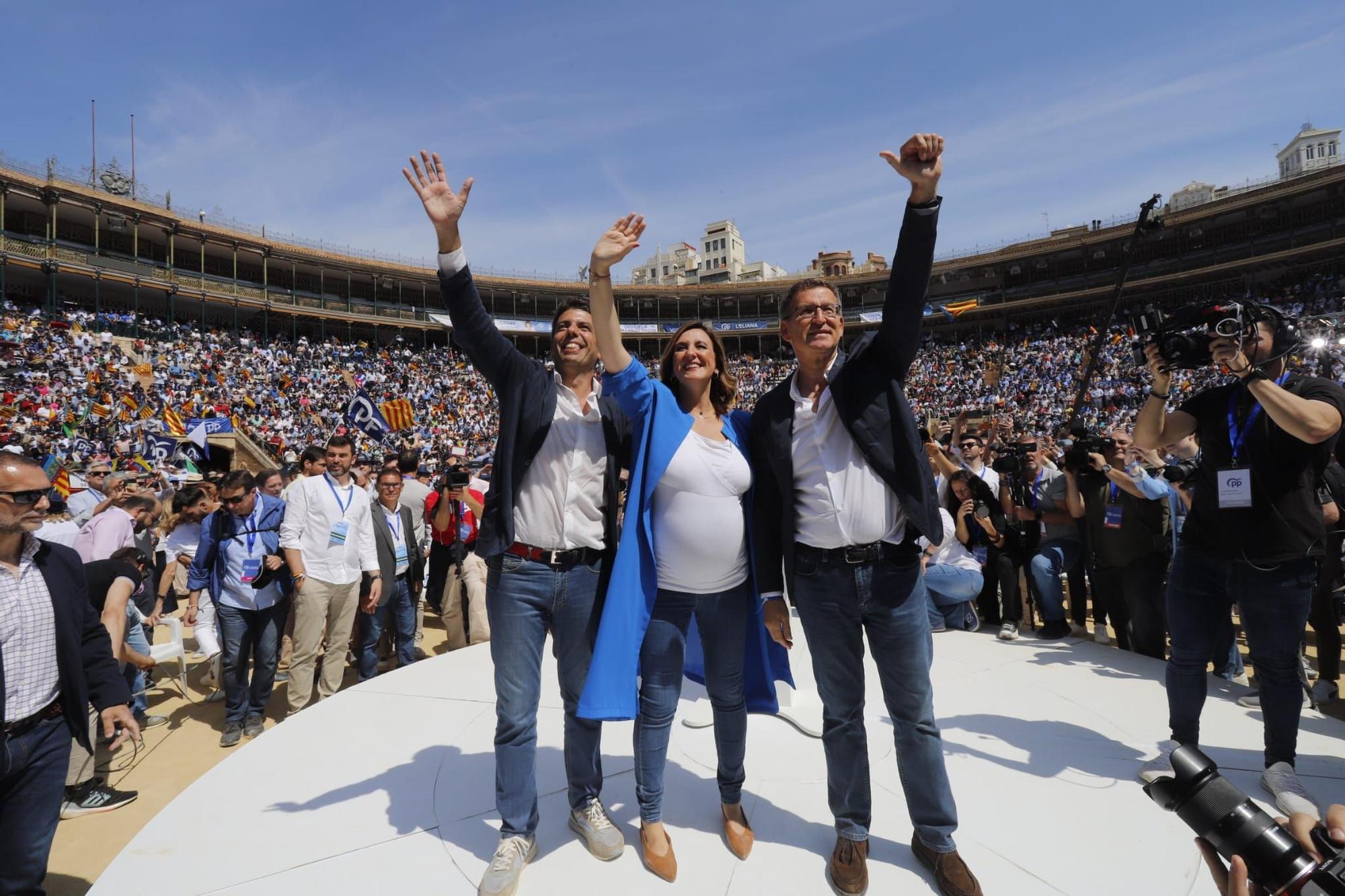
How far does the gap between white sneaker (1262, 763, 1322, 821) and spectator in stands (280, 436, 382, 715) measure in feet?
16.3

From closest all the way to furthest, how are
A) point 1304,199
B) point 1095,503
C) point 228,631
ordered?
point 228,631 → point 1095,503 → point 1304,199

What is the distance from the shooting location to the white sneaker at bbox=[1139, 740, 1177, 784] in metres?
2.62

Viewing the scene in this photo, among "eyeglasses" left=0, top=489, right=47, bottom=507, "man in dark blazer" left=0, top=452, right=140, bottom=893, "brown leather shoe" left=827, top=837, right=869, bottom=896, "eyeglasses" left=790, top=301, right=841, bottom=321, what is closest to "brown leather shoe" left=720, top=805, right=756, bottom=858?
"brown leather shoe" left=827, top=837, right=869, bottom=896

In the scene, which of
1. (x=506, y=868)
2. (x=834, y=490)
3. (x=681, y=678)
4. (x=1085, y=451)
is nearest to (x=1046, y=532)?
(x=1085, y=451)

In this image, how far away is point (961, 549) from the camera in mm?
5070

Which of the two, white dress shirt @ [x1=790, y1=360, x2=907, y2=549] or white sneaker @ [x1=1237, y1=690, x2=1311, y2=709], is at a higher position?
white dress shirt @ [x1=790, y1=360, x2=907, y2=549]

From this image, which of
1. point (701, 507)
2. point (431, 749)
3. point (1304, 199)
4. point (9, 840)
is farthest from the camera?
point (1304, 199)

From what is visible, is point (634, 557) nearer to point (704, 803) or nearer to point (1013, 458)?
point (704, 803)

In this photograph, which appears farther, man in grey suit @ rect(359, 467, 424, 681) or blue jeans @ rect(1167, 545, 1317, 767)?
man in grey suit @ rect(359, 467, 424, 681)

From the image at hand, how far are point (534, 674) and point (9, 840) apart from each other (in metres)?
1.63

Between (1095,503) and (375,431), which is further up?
(375,431)

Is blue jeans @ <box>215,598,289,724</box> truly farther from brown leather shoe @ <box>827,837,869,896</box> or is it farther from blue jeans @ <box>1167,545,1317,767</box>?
blue jeans @ <box>1167,545,1317,767</box>

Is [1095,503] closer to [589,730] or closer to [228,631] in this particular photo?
[589,730]

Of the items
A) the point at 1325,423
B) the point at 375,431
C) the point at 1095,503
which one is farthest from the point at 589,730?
the point at 375,431
